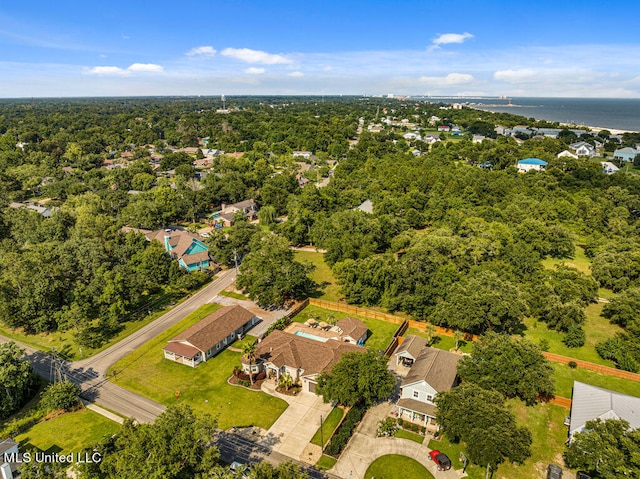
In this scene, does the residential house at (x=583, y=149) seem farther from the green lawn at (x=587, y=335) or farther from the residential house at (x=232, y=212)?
the residential house at (x=232, y=212)

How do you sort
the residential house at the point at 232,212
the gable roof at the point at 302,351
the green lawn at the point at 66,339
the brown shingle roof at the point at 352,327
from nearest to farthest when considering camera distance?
the gable roof at the point at 302,351 < the green lawn at the point at 66,339 < the brown shingle roof at the point at 352,327 < the residential house at the point at 232,212

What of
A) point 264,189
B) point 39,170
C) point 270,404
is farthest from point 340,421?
point 39,170

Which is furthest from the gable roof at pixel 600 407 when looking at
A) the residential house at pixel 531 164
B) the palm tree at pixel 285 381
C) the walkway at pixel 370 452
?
the residential house at pixel 531 164

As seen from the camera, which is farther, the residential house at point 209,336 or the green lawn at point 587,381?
the residential house at point 209,336

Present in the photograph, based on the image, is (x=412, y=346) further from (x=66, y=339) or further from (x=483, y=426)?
(x=66, y=339)

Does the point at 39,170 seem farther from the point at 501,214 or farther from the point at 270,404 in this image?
the point at 501,214

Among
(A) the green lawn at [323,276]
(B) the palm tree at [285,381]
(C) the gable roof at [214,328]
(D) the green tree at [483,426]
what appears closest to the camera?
(D) the green tree at [483,426]

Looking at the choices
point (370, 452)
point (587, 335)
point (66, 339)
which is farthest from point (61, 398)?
point (587, 335)

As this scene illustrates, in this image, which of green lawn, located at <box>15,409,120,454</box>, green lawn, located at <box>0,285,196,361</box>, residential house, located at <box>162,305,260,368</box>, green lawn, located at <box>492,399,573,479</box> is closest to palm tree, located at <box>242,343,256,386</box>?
residential house, located at <box>162,305,260,368</box>
